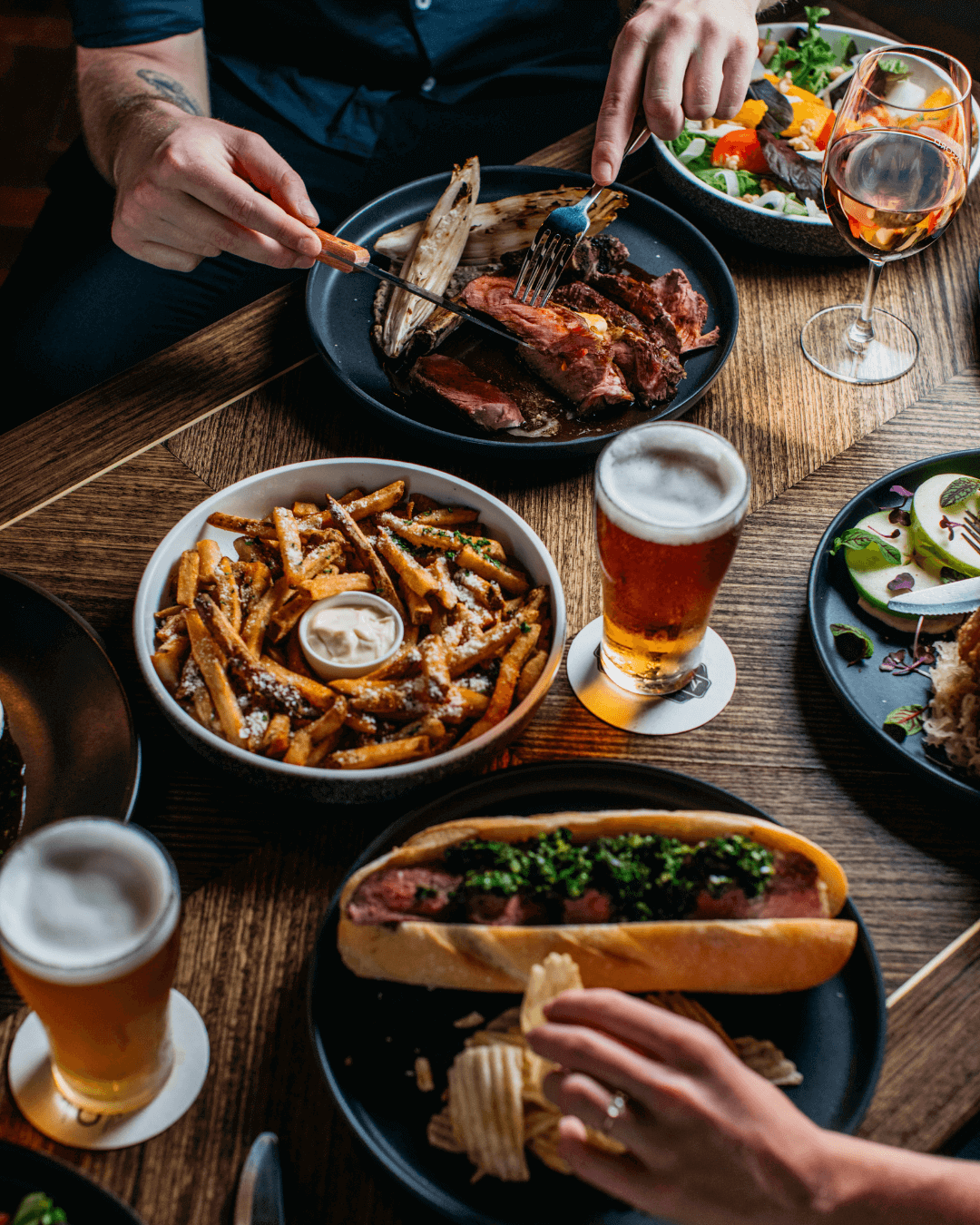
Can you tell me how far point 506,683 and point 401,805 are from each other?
263 millimetres

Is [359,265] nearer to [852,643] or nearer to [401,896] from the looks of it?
[852,643]

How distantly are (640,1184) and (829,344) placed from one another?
1891 mm

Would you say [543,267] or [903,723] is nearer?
[903,723]

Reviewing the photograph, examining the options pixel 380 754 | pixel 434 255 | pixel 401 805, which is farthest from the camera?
pixel 434 255

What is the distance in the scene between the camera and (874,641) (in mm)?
1675

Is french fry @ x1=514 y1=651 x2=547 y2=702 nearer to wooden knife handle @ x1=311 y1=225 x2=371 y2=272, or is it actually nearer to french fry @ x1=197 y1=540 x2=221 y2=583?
french fry @ x1=197 y1=540 x2=221 y2=583

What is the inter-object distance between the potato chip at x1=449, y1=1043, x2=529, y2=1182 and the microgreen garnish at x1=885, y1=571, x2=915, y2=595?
108 cm

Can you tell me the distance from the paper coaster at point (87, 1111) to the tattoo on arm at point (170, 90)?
7.45 feet

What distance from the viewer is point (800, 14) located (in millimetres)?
3246

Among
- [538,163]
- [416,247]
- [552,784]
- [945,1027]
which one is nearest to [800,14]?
[538,163]

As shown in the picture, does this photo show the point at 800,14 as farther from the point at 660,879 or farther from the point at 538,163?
the point at 660,879

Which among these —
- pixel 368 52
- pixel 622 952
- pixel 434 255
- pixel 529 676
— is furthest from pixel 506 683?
pixel 368 52

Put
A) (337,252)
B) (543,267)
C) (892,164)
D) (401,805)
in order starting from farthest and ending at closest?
(543,267), (337,252), (892,164), (401,805)

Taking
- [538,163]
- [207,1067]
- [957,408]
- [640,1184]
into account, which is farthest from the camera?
[538,163]
